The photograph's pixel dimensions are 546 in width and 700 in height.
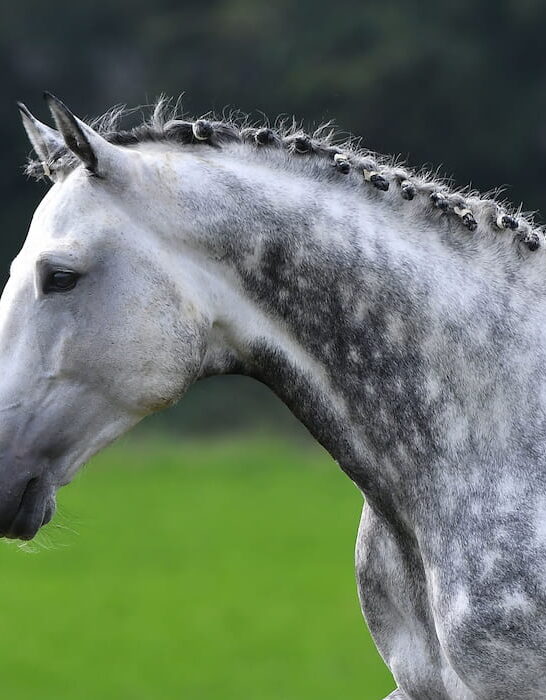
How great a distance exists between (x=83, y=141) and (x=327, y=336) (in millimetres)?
844

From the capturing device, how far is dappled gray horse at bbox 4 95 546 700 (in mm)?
4000

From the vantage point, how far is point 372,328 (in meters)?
4.09

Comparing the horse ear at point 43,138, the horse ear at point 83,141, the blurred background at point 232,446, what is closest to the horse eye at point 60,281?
the horse ear at point 83,141

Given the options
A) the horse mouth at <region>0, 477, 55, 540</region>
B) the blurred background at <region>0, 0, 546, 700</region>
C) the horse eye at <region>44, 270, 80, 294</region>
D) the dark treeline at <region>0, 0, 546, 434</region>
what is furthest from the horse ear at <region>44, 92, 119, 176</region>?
the dark treeline at <region>0, 0, 546, 434</region>

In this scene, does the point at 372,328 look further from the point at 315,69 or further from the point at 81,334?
the point at 315,69

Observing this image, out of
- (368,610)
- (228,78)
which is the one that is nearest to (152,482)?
(228,78)

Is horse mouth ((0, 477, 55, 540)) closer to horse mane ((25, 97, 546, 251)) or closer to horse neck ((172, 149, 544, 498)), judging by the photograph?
horse neck ((172, 149, 544, 498))

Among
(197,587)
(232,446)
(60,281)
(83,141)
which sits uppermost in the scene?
(83,141)

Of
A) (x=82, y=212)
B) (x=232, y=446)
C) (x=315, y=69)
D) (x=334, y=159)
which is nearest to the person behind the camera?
(x=82, y=212)

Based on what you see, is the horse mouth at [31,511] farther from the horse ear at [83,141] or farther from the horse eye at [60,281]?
the horse ear at [83,141]

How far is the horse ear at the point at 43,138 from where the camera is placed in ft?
14.2

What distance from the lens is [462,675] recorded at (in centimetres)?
398

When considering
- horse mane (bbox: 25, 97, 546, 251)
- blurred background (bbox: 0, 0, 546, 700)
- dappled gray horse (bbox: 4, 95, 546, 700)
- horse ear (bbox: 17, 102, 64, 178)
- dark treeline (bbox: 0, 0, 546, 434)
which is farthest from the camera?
dark treeline (bbox: 0, 0, 546, 434)

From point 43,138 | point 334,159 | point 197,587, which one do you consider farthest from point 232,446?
point 334,159
